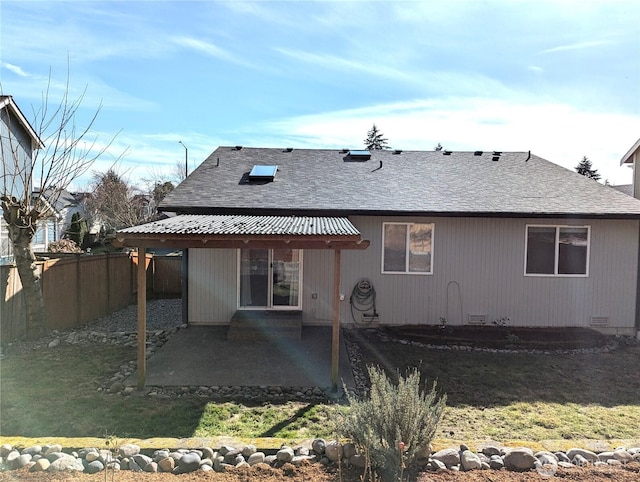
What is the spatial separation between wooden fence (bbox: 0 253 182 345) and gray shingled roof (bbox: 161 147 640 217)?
2.97 m

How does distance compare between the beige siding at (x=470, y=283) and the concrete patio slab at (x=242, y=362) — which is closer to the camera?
the concrete patio slab at (x=242, y=362)

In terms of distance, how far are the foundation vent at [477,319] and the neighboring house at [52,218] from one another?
9.73 meters

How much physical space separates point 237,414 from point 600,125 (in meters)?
13.0

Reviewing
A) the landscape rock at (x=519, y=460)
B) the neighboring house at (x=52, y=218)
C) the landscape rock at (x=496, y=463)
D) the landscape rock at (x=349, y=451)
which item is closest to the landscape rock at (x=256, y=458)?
the landscape rock at (x=349, y=451)

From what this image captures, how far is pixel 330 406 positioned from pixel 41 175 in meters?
7.77

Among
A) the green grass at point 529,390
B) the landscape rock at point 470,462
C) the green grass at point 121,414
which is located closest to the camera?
the landscape rock at point 470,462

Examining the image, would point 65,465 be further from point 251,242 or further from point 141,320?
point 251,242

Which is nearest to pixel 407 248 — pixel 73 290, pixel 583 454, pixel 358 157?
pixel 358 157

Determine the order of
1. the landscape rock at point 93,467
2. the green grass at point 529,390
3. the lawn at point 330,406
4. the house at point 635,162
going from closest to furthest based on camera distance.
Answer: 1. the landscape rock at point 93,467
2. the lawn at point 330,406
3. the green grass at point 529,390
4. the house at point 635,162

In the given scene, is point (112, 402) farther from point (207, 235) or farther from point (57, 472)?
point (207, 235)

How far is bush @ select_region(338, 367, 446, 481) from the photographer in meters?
3.23

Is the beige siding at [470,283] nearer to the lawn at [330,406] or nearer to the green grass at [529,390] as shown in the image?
the green grass at [529,390]

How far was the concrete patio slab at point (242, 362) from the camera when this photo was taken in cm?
605

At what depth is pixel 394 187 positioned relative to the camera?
33.5 ft
